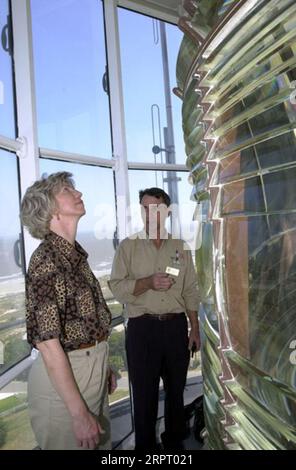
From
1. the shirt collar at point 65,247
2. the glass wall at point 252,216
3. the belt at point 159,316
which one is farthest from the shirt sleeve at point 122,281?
the glass wall at point 252,216

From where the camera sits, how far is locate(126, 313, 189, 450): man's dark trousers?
85.6 inches

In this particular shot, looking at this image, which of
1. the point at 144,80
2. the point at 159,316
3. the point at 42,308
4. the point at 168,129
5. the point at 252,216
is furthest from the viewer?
the point at 168,129

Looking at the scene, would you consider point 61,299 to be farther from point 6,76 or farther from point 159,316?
point 6,76

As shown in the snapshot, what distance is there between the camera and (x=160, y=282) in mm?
2111

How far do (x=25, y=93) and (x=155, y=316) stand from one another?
4.21 ft

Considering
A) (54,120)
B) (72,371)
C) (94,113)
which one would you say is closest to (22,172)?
(54,120)

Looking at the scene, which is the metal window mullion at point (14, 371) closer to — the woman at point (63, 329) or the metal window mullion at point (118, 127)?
the woman at point (63, 329)

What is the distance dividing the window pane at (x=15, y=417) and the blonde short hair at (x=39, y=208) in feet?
2.95

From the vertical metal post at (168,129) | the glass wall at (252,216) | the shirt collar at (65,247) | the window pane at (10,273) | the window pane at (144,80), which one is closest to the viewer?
the glass wall at (252,216)

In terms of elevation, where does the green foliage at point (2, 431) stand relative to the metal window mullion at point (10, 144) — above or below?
below

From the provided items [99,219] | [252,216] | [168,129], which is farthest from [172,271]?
[252,216]

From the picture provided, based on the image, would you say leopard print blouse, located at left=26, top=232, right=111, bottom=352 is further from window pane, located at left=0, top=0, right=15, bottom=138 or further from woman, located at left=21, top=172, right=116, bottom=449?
window pane, located at left=0, top=0, right=15, bottom=138

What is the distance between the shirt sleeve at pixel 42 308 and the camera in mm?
1196

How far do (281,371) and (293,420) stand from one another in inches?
1.5
